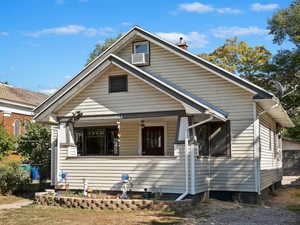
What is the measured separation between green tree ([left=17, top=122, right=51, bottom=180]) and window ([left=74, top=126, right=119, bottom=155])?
12.1 feet

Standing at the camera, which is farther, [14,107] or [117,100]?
[14,107]

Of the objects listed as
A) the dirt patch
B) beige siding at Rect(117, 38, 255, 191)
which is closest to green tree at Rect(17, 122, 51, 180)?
beige siding at Rect(117, 38, 255, 191)

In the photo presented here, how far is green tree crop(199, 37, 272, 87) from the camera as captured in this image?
132 feet

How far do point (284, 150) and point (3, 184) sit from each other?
19886 mm

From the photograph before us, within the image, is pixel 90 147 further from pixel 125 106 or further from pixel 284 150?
pixel 284 150

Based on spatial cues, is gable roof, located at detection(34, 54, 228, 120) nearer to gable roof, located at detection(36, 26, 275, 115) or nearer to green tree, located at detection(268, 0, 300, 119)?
gable roof, located at detection(36, 26, 275, 115)

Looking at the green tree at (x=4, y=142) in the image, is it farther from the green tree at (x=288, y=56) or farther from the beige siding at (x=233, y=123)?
the green tree at (x=288, y=56)

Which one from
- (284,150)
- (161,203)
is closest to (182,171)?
(161,203)

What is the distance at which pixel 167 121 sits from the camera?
1689 centimetres

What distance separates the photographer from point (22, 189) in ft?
60.2

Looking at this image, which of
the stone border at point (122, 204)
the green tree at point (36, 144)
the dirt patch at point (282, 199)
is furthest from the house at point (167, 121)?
the green tree at point (36, 144)

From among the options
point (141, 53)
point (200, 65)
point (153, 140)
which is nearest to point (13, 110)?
point (141, 53)

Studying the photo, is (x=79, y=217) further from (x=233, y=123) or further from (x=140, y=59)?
(x=140, y=59)

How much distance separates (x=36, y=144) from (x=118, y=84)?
828 centimetres
